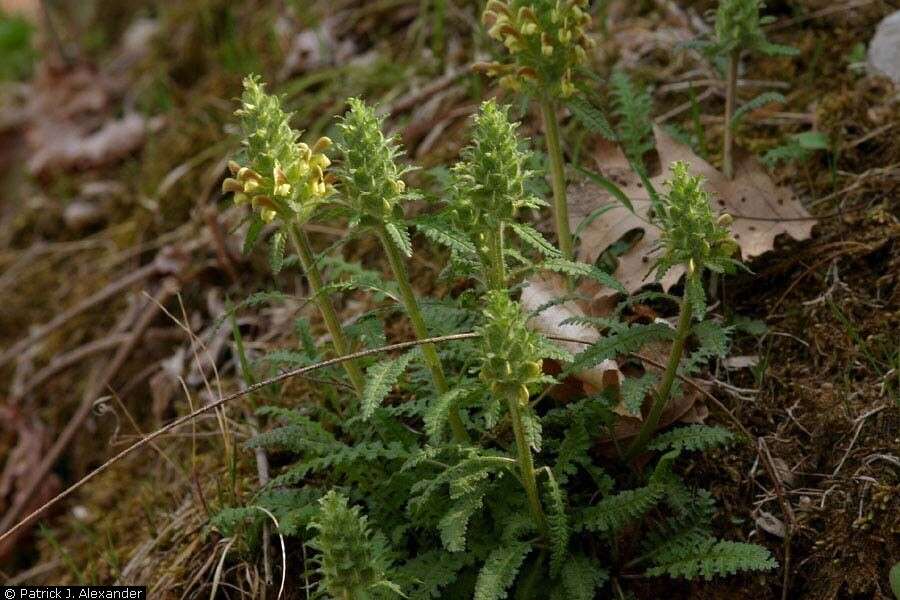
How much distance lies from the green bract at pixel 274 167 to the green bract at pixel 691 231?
71cm

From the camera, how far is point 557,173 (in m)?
2.36

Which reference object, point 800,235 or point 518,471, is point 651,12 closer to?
point 800,235

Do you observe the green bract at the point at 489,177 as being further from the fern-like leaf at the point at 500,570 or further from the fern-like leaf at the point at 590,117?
the fern-like leaf at the point at 500,570

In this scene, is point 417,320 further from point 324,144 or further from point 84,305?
point 84,305

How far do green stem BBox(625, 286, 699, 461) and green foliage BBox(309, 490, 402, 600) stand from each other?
707 mm

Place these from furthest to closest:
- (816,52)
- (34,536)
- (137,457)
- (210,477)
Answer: (34,536) < (137,457) < (816,52) < (210,477)

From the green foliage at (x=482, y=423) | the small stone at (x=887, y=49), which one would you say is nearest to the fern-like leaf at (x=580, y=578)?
the green foliage at (x=482, y=423)

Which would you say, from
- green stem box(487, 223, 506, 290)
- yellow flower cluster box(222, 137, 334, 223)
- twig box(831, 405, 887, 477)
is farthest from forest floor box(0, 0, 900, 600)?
green stem box(487, 223, 506, 290)

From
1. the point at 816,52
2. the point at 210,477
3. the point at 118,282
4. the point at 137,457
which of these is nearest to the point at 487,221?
the point at 210,477

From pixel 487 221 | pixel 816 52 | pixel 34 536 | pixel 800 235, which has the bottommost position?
pixel 34 536

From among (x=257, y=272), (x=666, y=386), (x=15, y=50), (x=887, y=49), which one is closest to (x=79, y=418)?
(x=257, y=272)

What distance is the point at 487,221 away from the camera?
1.87m

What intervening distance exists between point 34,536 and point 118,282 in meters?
1.08

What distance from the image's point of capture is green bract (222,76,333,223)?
1.83 m
